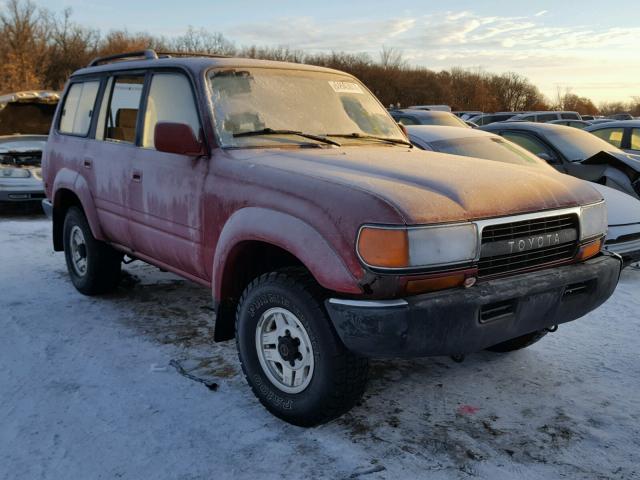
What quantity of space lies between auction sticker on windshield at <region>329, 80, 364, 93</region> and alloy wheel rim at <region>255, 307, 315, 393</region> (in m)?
1.90

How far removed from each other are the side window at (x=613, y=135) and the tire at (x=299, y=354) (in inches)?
346

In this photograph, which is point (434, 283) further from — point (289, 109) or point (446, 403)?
point (289, 109)

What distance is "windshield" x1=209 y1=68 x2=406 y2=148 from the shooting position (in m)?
3.66

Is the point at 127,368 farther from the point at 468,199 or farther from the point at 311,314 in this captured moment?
the point at 468,199

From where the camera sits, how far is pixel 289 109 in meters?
3.89

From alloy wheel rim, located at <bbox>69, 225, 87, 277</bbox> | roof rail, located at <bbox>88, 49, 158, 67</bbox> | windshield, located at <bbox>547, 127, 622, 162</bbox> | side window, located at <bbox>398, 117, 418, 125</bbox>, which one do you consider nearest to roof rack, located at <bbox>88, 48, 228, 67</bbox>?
roof rail, located at <bbox>88, 49, 158, 67</bbox>

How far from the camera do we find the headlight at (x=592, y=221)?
329 centimetres

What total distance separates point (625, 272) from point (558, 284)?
381 cm

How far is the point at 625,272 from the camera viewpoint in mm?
6293

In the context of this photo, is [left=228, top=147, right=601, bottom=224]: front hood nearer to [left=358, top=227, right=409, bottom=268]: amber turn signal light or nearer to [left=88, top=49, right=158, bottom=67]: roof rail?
[left=358, top=227, right=409, bottom=268]: amber turn signal light

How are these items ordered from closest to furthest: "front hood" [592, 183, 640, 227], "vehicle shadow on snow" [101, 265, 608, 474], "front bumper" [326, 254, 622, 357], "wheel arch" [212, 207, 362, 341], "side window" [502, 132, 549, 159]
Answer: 1. "front bumper" [326, 254, 622, 357]
2. "wheel arch" [212, 207, 362, 341]
3. "vehicle shadow on snow" [101, 265, 608, 474]
4. "front hood" [592, 183, 640, 227]
5. "side window" [502, 132, 549, 159]

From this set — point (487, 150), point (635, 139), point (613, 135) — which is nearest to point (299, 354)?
point (487, 150)

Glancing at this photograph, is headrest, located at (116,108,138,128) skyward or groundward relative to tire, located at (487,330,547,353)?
skyward

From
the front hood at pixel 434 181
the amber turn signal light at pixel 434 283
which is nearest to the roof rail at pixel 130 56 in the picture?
the front hood at pixel 434 181
